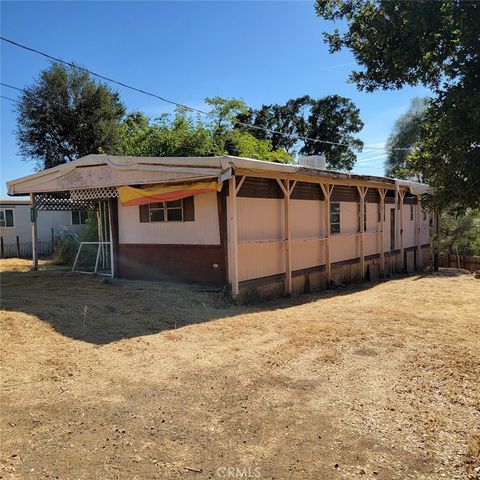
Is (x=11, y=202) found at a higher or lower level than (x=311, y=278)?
higher

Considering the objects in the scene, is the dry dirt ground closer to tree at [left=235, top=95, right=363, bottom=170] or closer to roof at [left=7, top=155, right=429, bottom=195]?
roof at [left=7, top=155, right=429, bottom=195]

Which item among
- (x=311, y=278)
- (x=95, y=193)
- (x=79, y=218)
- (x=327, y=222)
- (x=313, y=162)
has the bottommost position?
(x=311, y=278)

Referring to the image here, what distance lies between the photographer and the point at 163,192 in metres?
9.45

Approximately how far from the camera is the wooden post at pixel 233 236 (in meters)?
8.64

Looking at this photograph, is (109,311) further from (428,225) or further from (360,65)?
(428,225)

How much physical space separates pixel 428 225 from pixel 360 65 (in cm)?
1703

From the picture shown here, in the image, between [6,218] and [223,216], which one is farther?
[6,218]

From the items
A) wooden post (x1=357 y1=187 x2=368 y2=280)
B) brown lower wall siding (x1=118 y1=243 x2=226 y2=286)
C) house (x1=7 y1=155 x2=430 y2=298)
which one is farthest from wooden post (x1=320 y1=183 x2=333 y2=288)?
brown lower wall siding (x1=118 y1=243 x2=226 y2=286)

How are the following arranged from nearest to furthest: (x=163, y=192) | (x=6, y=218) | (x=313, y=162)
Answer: (x=163, y=192) < (x=313, y=162) < (x=6, y=218)

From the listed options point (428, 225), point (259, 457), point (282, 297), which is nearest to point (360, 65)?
point (259, 457)

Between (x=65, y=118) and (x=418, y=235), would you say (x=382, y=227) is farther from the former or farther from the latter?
(x=65, y=118)

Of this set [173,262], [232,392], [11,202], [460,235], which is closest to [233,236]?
[173,262]

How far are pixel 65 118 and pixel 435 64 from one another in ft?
73.0

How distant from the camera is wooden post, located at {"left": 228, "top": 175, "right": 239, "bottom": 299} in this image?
8.64 m
